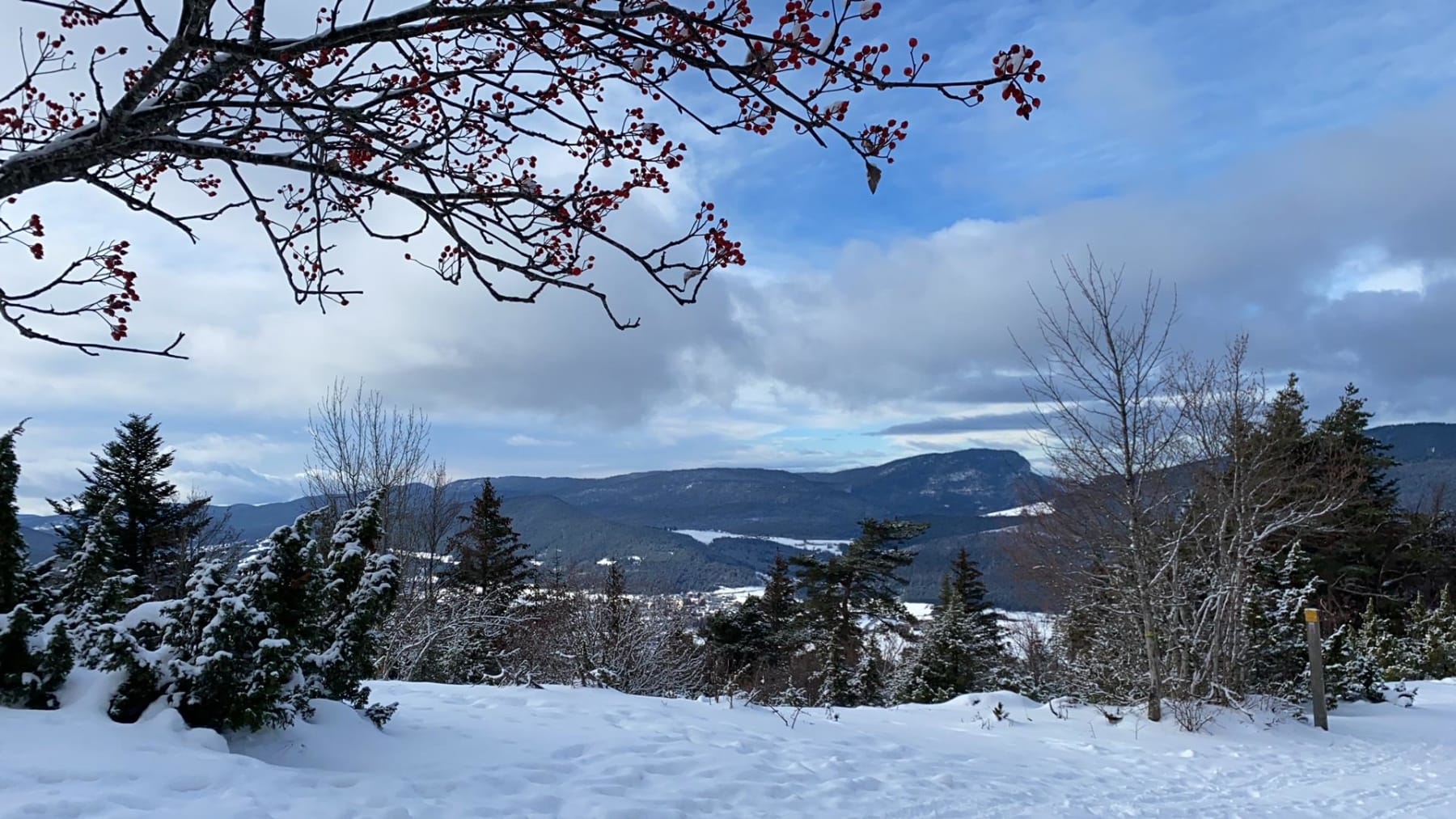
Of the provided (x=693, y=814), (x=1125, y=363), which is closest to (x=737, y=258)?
(x=693, y=814)

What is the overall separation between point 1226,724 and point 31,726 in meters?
10.1

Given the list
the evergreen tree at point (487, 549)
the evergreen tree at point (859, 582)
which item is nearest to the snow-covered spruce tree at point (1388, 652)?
the evergreen tree at point (859, 582)

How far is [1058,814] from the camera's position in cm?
541

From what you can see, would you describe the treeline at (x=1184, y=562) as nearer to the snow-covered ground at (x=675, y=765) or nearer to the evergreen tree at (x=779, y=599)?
the snow-covered ground at (x=675, y=765)

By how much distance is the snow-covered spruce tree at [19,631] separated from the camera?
430 cm

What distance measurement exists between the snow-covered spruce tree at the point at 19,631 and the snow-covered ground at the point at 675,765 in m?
0.16

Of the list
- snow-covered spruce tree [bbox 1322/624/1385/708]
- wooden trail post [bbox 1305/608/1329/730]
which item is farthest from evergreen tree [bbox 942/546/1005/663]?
wooden trail post [bbox 1305/608/1329/730]

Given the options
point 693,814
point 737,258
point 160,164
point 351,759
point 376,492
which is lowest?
point 693,814

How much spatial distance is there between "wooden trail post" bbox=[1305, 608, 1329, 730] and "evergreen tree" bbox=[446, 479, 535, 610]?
22593 millimetres

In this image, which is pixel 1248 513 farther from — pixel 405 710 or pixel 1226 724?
pixel 405 710

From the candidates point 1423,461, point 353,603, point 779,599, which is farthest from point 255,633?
point 1423,461

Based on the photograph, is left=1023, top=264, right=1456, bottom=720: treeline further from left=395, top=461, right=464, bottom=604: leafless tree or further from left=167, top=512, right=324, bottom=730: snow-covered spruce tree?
left=395, top=461, right=464, bottom=604: leafless tree

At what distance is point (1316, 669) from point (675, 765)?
8093 millimetres

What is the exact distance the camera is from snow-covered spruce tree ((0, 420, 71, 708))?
14.1ft
